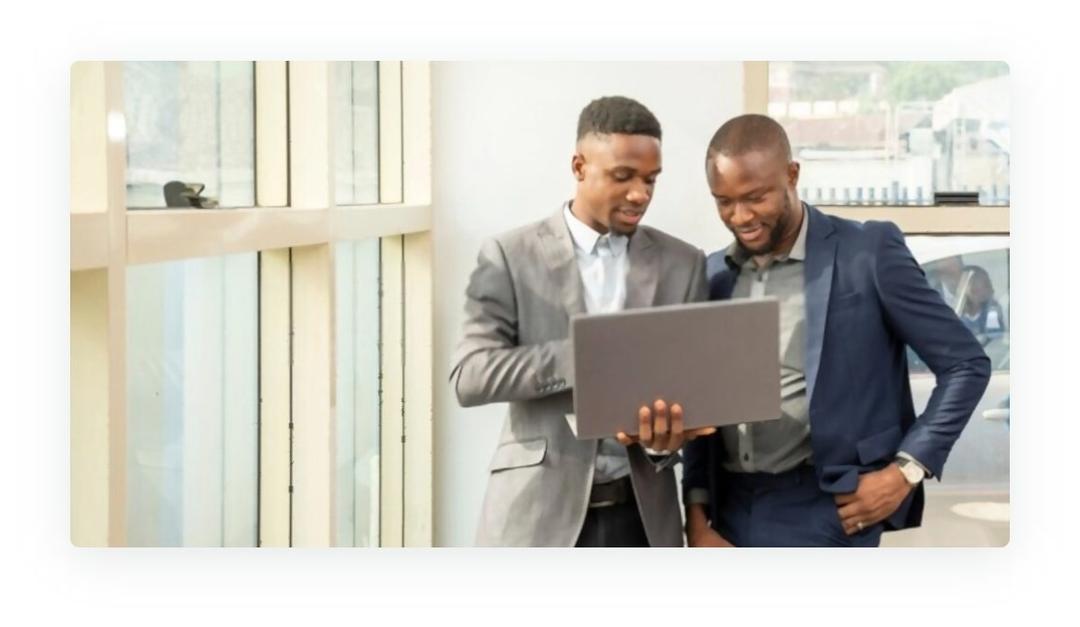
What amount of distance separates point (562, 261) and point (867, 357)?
571 millimetres

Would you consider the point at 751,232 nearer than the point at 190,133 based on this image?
No

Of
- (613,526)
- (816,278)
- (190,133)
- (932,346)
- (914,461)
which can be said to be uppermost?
(190,133)

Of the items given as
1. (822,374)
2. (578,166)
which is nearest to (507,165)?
(578,166)

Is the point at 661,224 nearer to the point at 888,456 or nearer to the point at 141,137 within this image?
the point at 888,456

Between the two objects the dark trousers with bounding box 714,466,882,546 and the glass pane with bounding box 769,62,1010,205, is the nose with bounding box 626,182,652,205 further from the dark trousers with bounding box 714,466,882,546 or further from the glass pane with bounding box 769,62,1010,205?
the dark trousers with bounding box 714,466,882,546

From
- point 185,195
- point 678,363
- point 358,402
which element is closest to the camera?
point 185,195

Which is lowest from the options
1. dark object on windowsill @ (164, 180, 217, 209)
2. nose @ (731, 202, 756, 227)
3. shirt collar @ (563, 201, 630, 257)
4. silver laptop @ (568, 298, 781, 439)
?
silver laptop @ (568, 298, 781, 439)

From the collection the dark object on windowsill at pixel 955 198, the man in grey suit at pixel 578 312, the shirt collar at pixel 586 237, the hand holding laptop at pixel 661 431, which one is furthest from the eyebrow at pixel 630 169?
the dark object on windowsill at pixel 955 198

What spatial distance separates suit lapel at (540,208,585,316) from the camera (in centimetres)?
246

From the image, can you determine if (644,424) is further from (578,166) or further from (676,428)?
(578,166)

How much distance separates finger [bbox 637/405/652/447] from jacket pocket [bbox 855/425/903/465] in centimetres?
38

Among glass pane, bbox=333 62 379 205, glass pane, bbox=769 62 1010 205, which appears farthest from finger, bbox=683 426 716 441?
glass pane, bbox=333 62 379 205

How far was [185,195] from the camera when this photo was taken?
222 centimetres

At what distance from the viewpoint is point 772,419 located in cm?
248
